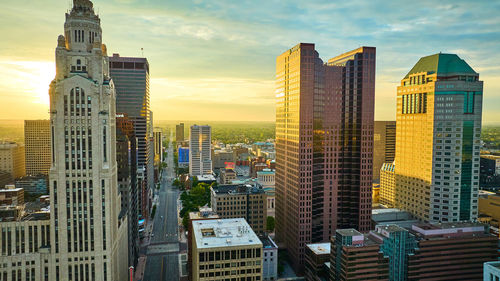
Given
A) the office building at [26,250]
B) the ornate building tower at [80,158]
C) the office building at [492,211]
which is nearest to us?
the office building at [26,250]

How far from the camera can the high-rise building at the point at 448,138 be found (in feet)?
557

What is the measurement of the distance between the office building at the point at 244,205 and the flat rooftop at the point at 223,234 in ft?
199

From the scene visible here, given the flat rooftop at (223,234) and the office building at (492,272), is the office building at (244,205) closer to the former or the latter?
the flat rooftop at (223,234)

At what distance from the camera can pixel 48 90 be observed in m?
96.8

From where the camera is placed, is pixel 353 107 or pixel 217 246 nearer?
pixel 217 246

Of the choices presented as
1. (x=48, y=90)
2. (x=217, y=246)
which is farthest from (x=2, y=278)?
(x=217, y=246)

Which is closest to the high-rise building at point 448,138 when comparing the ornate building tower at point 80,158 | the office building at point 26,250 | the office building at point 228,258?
the office building at point 228,258

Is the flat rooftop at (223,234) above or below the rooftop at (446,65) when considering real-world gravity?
below

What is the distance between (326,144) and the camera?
6432 inches

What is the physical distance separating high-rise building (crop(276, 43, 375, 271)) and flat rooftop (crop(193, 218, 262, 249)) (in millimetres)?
46123

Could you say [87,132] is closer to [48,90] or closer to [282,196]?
[48,90]

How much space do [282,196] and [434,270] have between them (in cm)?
7139

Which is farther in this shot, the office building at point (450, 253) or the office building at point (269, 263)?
the office building at point (269, 263)

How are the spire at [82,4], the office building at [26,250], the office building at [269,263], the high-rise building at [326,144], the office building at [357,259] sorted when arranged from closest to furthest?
the office building at [26,250] → the spire at [82,4] → the office building at [357,259] → the office building at [269,263] → the high-rise building at [326,144]
